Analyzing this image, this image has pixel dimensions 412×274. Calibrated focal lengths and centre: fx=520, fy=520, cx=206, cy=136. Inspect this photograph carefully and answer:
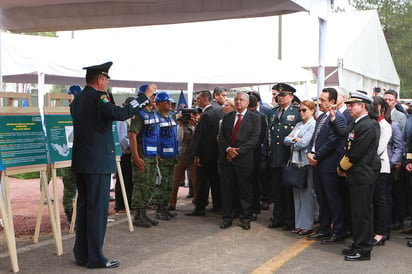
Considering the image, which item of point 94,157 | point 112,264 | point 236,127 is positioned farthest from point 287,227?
point 94,157

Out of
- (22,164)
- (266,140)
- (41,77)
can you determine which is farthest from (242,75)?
(22,164)

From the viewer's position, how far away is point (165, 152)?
8.20 meters

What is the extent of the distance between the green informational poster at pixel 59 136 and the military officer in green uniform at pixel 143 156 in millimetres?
1190

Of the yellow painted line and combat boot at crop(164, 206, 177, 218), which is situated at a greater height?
combat boot at crop(164, 206, 177, 218)

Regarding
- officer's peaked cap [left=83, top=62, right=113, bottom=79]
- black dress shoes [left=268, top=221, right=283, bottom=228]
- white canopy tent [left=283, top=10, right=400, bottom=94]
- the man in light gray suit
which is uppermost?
white canopy tent [left=283, top=10, right=400, bottom=94]

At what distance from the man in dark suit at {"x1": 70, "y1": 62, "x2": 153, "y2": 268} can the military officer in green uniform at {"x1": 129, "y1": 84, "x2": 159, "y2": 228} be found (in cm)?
197

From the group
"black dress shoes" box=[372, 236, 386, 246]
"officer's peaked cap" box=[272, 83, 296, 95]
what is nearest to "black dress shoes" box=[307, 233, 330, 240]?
"black dress shoes" box=[372, 236, 386, 246]

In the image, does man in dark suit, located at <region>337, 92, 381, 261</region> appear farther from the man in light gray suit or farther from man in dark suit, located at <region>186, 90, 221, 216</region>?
man in dark suit, located at <region>186, 90, 221, 216</region>

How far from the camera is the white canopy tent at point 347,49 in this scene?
18156 mm

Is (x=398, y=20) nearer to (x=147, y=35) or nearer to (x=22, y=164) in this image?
(x=147, y=35)

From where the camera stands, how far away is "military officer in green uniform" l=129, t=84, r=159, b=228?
25.2 feet

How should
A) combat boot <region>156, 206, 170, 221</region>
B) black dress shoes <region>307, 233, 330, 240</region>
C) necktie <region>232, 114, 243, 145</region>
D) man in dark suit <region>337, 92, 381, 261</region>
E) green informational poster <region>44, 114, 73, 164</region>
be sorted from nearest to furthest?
1. man in dark suit <region>337, 92, 381, 261</region>
2. green informational poster <region>44, 114, 73, 164</region>
3. black dress shoes <region>307, 233, 330, 240</region>
4. necktie <region>232, 114, 243, 145</region>
5. combat boot <region>156, 206, 170, 221</region>

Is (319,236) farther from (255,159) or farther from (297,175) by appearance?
(255,159)

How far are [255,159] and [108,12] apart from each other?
140 inches
